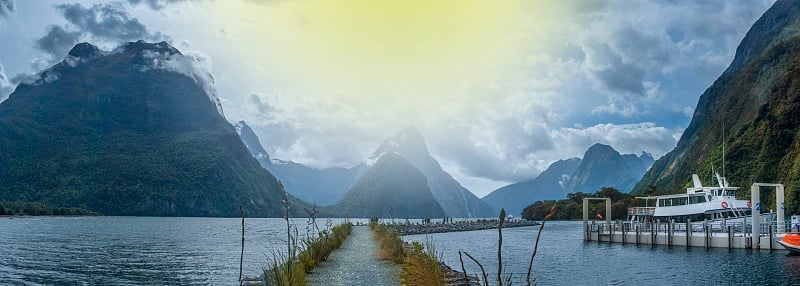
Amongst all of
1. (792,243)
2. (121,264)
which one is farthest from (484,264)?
(121,264)

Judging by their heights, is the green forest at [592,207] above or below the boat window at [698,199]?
below

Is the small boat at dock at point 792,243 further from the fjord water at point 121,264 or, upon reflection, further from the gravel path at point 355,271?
the fjord water at point 121,264

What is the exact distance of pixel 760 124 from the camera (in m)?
89.9

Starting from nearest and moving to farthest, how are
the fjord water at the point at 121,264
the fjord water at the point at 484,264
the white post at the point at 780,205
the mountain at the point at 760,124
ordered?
1. the fjord water at the point at 121,264
2. the fjord water at the point at 484,264
3. the white post at the point at 780,205
4. the mountain at the point at 760,124

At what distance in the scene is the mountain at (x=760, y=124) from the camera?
8138 cm

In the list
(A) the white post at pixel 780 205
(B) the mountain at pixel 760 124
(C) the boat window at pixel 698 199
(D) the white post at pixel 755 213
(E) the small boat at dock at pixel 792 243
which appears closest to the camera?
(E) the small boat at dock at pixel 792 243

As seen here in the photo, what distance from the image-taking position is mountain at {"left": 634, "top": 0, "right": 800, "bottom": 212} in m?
81.4

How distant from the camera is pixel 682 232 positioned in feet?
150

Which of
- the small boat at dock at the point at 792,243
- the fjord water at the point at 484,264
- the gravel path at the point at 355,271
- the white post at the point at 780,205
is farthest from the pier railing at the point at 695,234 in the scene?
the gravel path at the point at 355,271

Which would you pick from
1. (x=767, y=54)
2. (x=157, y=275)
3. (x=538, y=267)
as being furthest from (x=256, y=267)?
(x=767, y=54)

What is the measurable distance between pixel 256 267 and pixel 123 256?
10816 mm

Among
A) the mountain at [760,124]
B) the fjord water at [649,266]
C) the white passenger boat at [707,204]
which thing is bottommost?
the fjord water at [649,266]

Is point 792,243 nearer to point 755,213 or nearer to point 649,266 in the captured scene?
point 755,213

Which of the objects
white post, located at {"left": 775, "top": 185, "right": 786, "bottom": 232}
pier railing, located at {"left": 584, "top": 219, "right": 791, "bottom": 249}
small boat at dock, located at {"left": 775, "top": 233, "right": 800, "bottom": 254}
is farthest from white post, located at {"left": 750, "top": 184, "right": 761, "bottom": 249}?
small boat at dock, located at {"left": 775, "top": 233, "right": 800, "bottom": 254}
